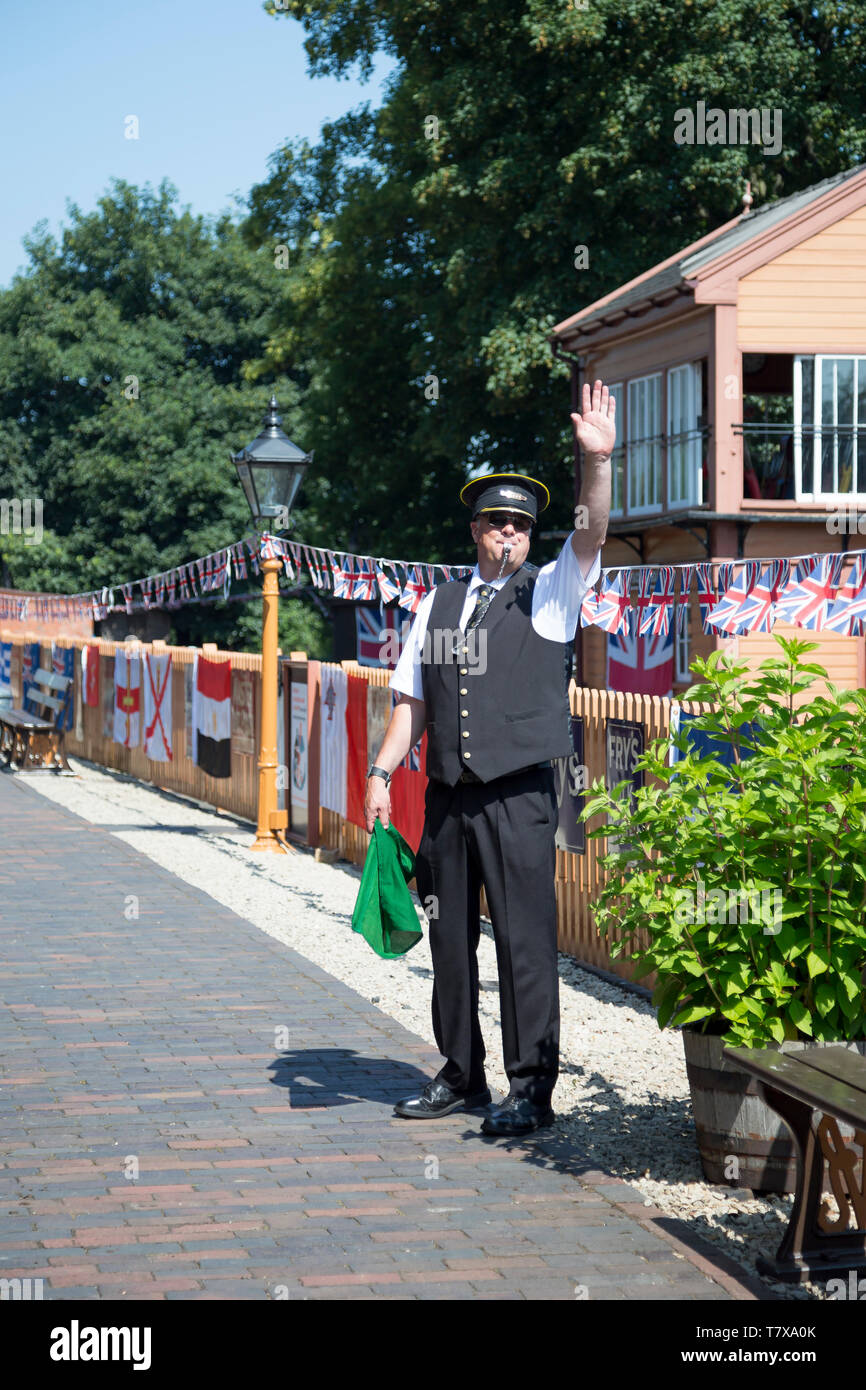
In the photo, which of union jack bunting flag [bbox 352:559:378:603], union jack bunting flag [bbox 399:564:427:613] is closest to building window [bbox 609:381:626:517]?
union jack bunting flag [bbox 352:559:378:603]

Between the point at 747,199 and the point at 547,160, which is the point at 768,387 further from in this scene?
the point at 547,160

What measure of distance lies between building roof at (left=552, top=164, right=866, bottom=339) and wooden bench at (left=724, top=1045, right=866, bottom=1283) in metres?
19.8

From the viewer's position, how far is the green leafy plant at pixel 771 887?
4.97 metres

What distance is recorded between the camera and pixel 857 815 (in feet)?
16.2

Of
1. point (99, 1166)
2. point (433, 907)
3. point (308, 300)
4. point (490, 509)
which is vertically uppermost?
point (308, 300)

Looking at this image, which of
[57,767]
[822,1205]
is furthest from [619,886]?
[57,767]

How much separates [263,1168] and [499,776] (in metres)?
1.47

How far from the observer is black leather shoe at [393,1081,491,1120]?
591 centimetres

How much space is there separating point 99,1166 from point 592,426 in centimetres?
277

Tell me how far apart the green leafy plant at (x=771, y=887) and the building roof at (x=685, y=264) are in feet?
62.3

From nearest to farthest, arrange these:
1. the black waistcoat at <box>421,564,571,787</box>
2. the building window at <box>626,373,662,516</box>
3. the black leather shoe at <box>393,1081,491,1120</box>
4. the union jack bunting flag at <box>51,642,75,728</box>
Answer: the black waistcoat at <box>421,564,571,787</box> < the black leather shoe at <box>393,1081,491,1120</box> < the union jack bunting flag at <box>51,642,75,728</box> < the building window at <box>626,373,662,516</box>

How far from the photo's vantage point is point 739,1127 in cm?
514

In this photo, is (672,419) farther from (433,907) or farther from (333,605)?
(433,907)

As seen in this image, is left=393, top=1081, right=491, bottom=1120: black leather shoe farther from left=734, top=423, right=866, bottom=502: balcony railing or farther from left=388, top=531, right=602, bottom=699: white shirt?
left=734, top=423, right=866, bottom=502: balcony railing
